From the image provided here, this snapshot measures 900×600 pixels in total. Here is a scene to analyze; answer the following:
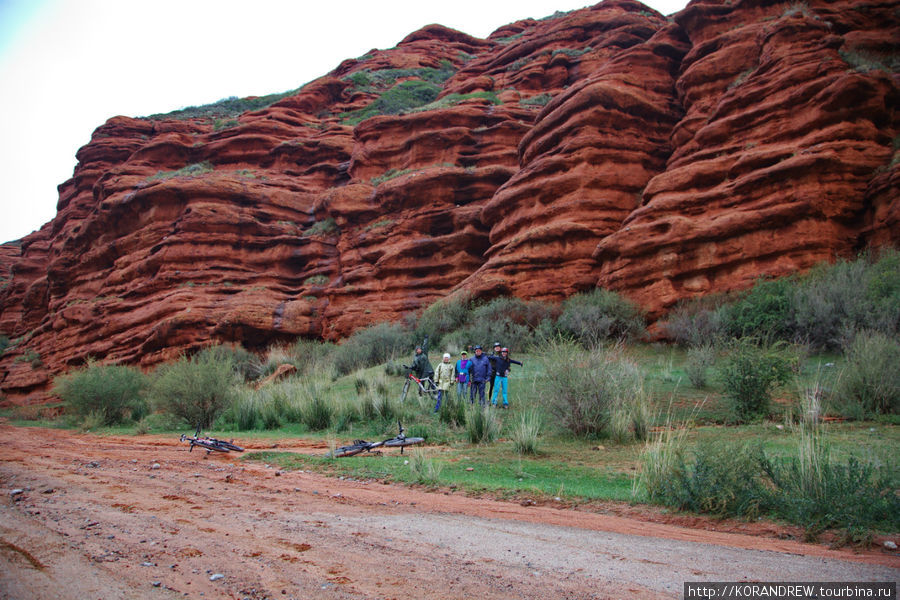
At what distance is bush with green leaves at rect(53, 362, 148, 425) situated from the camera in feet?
52.5

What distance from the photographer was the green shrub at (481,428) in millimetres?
9336

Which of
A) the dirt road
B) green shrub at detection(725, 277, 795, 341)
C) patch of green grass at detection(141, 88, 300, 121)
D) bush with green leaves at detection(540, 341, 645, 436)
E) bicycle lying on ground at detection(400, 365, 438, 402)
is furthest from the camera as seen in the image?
patch of green grass at detection(141, 88, 300, 121)

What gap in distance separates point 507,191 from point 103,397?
20711mm

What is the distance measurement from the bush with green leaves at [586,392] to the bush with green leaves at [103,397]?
48.1ft

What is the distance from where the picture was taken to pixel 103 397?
16172mm

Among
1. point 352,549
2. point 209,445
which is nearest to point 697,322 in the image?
point 209,445

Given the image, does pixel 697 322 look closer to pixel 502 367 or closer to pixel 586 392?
pixel 502 367

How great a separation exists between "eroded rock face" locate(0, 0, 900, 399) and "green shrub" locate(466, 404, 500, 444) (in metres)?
12.7

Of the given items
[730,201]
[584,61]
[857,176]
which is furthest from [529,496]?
[584,61]

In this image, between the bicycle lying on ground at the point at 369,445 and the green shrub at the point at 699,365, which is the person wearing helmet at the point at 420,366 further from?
the green shrub at the point at 699,365

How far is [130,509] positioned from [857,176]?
23168 mm

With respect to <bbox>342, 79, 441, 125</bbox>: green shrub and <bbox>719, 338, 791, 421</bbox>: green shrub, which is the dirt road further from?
→ <bbox>342, 79, 441, 125</bbox>: green shrub

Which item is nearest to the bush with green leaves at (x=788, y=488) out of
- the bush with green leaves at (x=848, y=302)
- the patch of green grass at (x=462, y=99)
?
the bush with green leaves at (x=848, y=302)

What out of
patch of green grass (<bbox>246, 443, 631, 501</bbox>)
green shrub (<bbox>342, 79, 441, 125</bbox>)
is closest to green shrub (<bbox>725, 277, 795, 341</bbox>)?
patch of green grass (<bbox>246, 443, 631, 501</bbox>)
